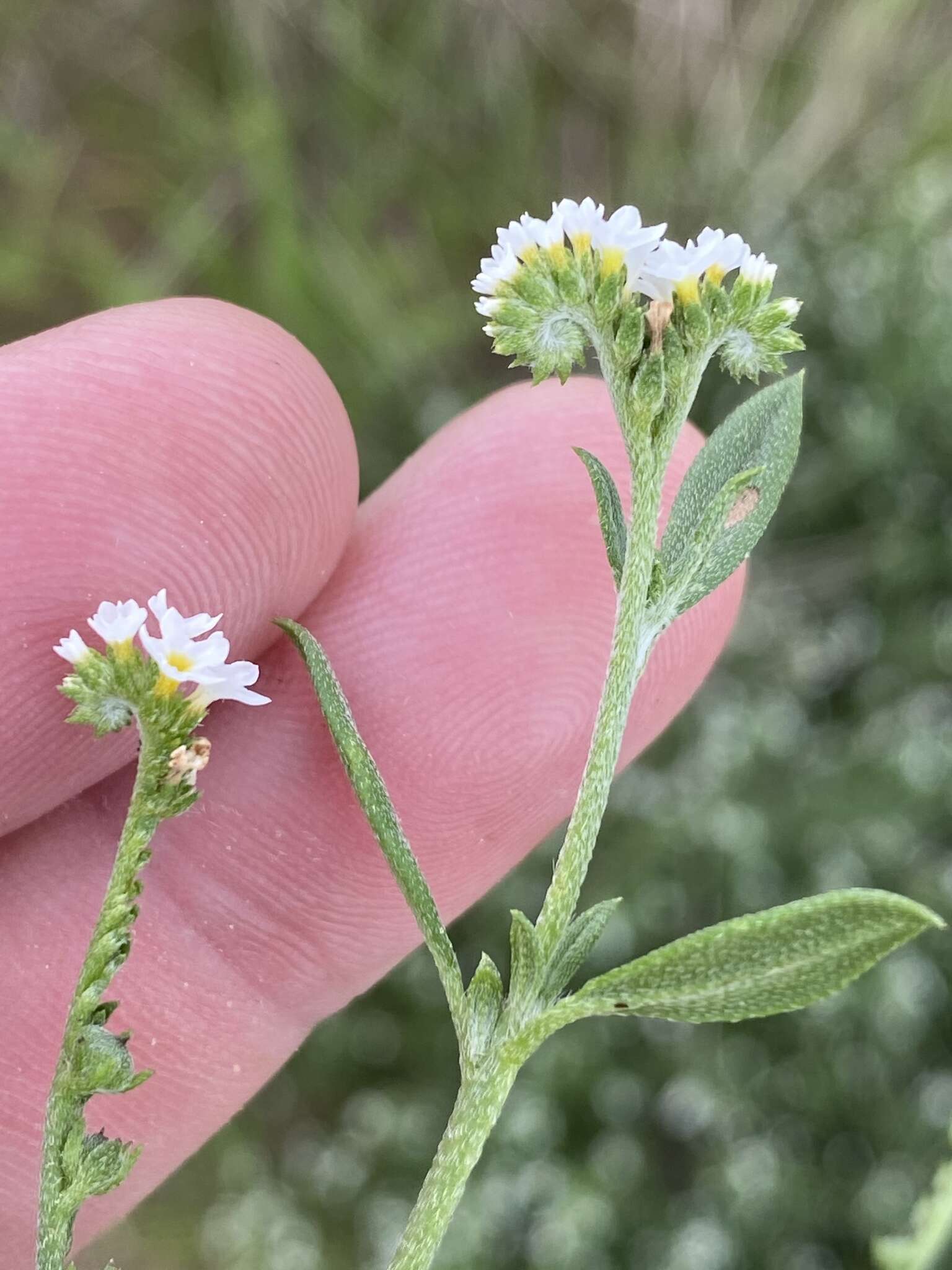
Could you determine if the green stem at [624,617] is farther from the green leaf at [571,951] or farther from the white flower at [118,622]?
the white flower at [118,622]

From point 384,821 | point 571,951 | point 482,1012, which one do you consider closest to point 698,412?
point 384,821

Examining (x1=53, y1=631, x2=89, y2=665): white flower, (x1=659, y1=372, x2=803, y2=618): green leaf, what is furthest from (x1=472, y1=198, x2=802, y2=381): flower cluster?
(x1=53, y1=631, x2=89, y2=665): white flower

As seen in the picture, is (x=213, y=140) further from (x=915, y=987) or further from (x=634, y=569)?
(x=915, y=987)

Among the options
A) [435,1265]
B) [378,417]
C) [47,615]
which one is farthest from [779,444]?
[435,1265]

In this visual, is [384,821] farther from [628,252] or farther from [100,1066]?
[628,252]

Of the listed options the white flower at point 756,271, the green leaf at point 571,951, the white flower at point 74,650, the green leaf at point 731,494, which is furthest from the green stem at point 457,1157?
the white flower at point 756,271

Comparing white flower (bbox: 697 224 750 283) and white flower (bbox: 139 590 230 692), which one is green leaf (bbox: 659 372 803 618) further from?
white flower (bbox: 139 590 230 692)

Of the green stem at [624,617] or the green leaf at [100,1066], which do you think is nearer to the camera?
the green leaf at [100,1066]
